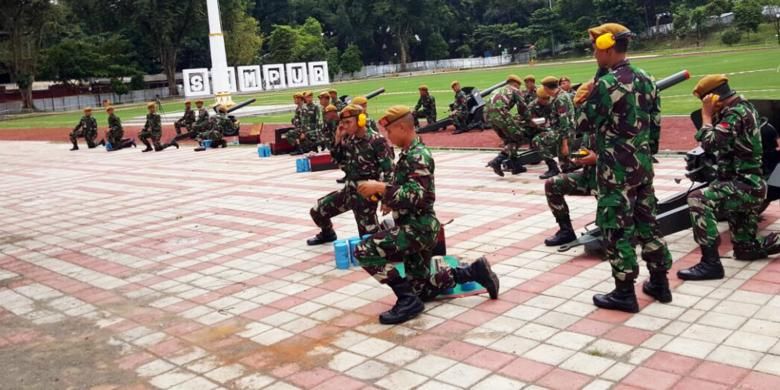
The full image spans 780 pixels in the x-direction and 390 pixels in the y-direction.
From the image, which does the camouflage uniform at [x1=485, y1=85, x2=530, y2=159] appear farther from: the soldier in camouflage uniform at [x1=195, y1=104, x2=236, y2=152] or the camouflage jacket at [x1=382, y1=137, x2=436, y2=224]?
the soldier in camouflage uniform at [x1=195, y1=104, x2=236, y2=152]

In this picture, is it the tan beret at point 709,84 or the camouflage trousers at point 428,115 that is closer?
the tan beret at point 709,84

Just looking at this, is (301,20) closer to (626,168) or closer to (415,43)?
(415,43)

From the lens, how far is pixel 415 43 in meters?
88.6

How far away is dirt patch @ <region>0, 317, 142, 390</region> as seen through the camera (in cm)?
502

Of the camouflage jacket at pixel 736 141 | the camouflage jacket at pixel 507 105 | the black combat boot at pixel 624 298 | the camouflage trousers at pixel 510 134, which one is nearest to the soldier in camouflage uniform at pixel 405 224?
the black combat boot at pixel 624 298

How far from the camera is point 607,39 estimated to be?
517 cm

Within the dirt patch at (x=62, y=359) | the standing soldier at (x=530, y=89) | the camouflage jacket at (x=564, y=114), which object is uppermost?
the standing soldier at (x=530, y=89)

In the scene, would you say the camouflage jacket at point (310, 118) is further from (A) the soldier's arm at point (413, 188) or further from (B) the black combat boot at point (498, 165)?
(A) the soldier's arm at point (413, 188)

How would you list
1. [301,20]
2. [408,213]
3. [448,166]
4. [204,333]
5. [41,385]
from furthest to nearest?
[301,20], [448,166], [204,333], [408,213], [41,385]

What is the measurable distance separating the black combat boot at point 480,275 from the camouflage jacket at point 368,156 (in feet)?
5.56

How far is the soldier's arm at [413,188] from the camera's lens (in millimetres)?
5199

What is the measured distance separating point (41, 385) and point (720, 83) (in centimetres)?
572

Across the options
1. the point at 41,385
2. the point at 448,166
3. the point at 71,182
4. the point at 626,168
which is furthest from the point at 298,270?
the point at 71,182

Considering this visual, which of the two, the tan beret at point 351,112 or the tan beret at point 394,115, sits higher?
the tan beret at point 351,112
